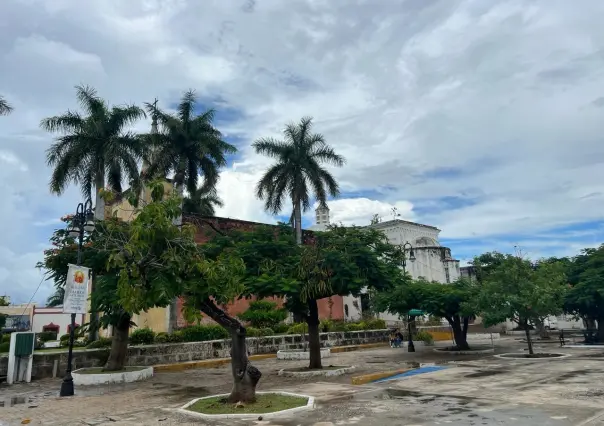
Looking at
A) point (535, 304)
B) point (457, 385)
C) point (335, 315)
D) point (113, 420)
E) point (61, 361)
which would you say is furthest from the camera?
point (335, 315)

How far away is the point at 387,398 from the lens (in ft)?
39.1

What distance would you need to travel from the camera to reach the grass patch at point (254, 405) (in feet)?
33.8

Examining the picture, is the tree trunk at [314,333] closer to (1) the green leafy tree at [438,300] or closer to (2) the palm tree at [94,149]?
(1) the green leafy tree at [438,300]

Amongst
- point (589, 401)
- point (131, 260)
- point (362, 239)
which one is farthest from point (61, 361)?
point (589, 401)

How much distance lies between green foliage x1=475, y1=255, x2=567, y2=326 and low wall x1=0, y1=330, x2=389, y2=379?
1178 centimetres

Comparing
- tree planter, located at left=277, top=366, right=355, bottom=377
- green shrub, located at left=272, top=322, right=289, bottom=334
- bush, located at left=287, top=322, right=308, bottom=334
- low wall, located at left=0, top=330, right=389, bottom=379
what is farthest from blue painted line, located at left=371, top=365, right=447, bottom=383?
green shrub, located at left=272, top=322, right=289, bottom=334

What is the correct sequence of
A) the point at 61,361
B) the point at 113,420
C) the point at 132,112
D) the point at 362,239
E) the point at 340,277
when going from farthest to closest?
the point at 132,112 < the point at 61,361 < the point at 362,239 < the point at 340,277 < the point at 113,420

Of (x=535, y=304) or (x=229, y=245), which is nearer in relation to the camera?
(x=229, y=245)

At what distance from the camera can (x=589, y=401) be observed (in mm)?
10453

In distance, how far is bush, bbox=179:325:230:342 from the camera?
80.6 feet

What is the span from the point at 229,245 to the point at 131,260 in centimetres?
798

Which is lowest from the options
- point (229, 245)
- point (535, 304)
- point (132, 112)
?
point (535, 304)

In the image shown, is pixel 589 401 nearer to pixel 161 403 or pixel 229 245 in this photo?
pixel 161 403

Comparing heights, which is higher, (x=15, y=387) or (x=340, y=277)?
(x=340, y=277)
